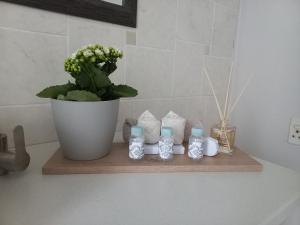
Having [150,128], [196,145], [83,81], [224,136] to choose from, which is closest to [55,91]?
[83,81]

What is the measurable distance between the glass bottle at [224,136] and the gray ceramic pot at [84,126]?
1.27 ft

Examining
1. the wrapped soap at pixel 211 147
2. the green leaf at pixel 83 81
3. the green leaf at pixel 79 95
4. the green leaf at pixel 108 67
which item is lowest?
the wrapped soap at pixel 211 147

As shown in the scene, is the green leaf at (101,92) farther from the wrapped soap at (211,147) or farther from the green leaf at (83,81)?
the wrapped soap at (211,147)

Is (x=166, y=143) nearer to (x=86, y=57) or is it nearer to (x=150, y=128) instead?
(x=150, y=128)

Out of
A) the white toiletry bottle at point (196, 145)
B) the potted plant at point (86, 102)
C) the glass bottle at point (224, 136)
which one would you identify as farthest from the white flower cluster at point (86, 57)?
the glass bottle at point (224, 136)

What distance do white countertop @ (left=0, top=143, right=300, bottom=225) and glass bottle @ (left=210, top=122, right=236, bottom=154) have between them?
0.15 meters

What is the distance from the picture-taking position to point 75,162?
66cm

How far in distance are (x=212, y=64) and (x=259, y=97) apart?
12.2 inches

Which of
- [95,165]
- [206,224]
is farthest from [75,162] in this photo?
[206,224]

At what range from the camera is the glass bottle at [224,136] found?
84cm

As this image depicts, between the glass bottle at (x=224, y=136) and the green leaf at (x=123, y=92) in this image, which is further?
the glass bottle at (x=224, y=136)

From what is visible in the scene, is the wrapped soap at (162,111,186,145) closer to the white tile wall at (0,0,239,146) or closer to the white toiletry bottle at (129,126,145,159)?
the white toiletry bottle at (129,126,145,159)

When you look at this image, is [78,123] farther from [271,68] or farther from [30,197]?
[271,68]

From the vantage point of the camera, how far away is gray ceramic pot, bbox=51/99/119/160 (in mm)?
607
